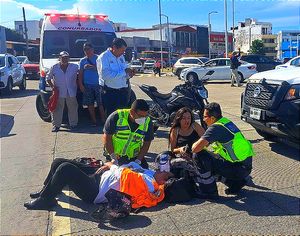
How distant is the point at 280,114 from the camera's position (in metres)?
5.21

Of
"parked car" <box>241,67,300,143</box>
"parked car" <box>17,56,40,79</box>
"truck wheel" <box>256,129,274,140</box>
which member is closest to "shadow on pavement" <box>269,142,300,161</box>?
"truck wheel" <box>256,129,274,140</box>

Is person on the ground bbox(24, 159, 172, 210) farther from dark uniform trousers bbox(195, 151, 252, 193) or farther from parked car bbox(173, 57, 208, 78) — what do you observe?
parked car bbox(173, 57, 208, 78)

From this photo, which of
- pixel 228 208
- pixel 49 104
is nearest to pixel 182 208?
pixel 228 208

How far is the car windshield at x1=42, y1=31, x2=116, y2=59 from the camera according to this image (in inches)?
367

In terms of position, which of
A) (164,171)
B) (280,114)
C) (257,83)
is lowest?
(164,171)

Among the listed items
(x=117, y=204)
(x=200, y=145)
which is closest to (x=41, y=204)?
(x=117, y=204)

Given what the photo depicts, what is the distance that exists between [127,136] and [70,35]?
19.2 ft

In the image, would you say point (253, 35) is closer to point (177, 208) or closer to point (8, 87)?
point (8, 87)

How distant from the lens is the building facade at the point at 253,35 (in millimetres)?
109000

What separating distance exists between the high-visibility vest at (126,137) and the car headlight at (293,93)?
2086 mm

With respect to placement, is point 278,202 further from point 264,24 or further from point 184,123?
point 264,24

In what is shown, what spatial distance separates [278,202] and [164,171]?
126 centimetres

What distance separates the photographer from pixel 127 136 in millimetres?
4422

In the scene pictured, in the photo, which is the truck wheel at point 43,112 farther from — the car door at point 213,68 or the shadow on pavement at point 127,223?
the car door at point 213,68
